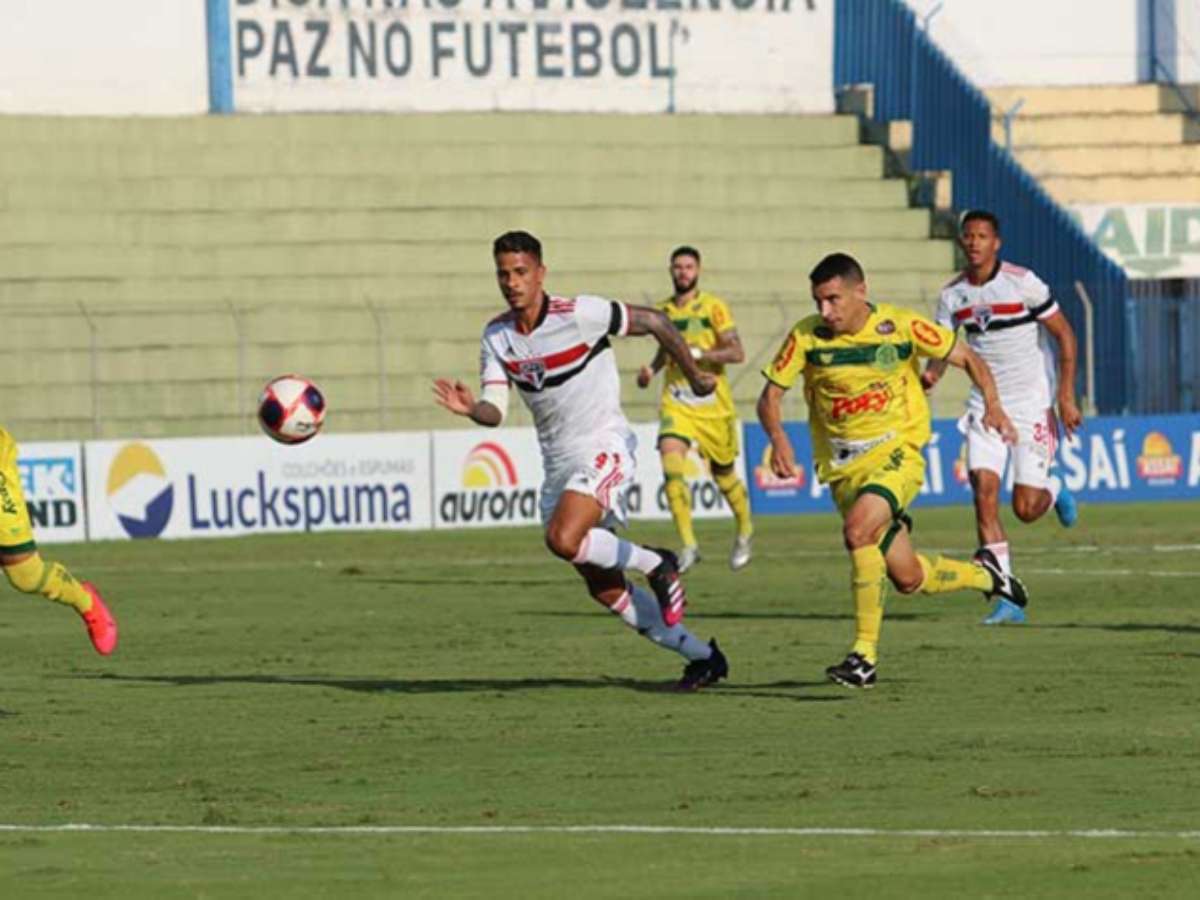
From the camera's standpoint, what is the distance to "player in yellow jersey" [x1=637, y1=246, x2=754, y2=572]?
24.7m

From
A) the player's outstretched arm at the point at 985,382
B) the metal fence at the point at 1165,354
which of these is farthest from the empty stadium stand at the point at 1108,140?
the player's outstretched arm at the point at 985,382

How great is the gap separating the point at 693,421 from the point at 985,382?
30.9 ft

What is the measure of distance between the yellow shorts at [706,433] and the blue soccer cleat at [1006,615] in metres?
5.96

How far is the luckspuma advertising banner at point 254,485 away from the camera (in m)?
32.5

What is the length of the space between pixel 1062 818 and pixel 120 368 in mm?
26070

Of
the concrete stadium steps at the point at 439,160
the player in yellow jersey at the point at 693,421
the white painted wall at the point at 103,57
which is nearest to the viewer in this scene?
the player in yellow jersey at the point at 693,421

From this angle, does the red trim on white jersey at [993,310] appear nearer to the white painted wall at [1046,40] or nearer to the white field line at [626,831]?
the white field line at [626,831]

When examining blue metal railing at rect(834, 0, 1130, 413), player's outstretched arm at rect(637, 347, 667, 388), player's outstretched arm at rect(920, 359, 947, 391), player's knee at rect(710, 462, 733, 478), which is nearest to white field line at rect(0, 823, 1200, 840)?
player's outstretched arm at rect(920, 359, 947, 391)

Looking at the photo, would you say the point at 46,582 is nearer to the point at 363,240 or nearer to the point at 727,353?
the point at 727,353

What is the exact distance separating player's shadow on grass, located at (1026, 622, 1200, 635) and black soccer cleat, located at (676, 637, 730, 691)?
3.91 meters

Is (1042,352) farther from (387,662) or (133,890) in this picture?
(133,890)

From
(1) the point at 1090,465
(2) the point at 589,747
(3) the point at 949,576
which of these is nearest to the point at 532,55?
(1) the point at 1090,465

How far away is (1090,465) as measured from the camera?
3697 centimetres

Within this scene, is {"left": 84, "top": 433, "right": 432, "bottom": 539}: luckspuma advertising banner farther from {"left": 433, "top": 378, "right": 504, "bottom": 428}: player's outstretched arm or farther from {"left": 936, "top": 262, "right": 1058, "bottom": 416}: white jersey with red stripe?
{"left": 433, "top": 378, "right": 504, "bottom": 428}: player's outstretched arm
